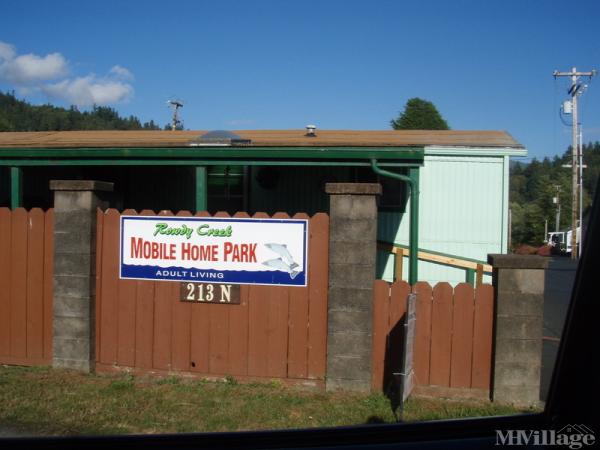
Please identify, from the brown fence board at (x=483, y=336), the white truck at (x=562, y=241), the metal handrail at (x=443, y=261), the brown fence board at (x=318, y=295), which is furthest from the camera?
the white truck at (x=562, y=241)

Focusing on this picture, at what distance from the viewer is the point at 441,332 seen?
6.12m

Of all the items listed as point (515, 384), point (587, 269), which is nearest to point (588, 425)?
point (587, 269)

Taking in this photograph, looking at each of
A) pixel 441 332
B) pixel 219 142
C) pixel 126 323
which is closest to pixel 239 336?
pixel 126 323

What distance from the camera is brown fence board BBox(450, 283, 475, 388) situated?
6.08m

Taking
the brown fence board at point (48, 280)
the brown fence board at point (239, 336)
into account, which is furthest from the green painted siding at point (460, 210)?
the brown fence board at point (48, 280)

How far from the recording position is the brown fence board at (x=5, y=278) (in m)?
6.90

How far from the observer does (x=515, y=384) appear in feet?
19.4

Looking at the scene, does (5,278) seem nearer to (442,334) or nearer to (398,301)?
(398,301)

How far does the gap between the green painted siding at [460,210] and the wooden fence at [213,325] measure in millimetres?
4879

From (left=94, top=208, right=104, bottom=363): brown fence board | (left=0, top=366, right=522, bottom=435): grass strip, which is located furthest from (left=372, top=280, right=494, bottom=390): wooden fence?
(left=94, top=208, right=104, bottom=363): brown fence board

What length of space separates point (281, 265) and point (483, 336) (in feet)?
7.59

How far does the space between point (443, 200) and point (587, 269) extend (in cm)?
923

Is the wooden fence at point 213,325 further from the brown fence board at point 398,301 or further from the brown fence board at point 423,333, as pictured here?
the brown fence board at point 423,333

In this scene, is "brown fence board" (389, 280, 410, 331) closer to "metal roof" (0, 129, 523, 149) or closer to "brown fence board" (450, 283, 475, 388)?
"brown fence board" (450, 283, 475, 388)
